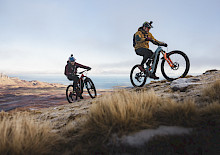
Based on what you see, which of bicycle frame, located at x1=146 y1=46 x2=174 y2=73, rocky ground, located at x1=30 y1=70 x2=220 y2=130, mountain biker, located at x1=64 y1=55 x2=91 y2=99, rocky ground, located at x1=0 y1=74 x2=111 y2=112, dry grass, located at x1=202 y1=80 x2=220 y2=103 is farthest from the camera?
rocky ground, located at x1=0 y1=74 x2=111 y2=112

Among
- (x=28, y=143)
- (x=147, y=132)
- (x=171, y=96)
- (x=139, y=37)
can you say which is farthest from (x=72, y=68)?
(x=147, y=132)

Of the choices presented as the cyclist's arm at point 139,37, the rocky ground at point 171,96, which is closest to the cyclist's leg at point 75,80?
the rocky ground at point 171,96

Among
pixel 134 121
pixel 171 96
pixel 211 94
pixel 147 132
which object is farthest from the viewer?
pixel 171 96

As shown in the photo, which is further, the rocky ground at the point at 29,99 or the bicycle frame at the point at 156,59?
the rocky ground at the point at 29,99

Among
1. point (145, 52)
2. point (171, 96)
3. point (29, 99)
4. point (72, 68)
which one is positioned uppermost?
point (145, 52)

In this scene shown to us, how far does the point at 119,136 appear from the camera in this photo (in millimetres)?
2291

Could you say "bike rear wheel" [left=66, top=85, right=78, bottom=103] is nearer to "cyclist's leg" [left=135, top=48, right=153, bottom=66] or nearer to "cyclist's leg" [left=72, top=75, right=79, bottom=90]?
"cyclist's leg" [left=72, top=75, right=79, bottom=90]

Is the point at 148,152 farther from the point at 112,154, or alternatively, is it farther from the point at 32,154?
the point at 32,154

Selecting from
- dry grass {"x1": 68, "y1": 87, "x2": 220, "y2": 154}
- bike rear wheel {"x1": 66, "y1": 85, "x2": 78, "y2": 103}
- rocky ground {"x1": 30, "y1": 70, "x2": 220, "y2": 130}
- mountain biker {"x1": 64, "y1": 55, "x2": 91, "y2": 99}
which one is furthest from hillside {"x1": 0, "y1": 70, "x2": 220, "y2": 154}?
bike rear wheel {"x1": 66, "y1": 85, "x2": 78, "y2": 103}

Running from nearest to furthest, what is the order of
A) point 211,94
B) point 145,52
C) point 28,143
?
point 28,143
point 211,94
point 145,52

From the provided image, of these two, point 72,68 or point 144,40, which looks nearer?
point 144,40

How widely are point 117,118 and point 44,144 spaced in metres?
1.38

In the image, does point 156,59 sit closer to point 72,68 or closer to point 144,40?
point 144,40

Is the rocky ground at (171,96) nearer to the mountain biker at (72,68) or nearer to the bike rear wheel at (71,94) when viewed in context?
the mountain biker at (72,68)
